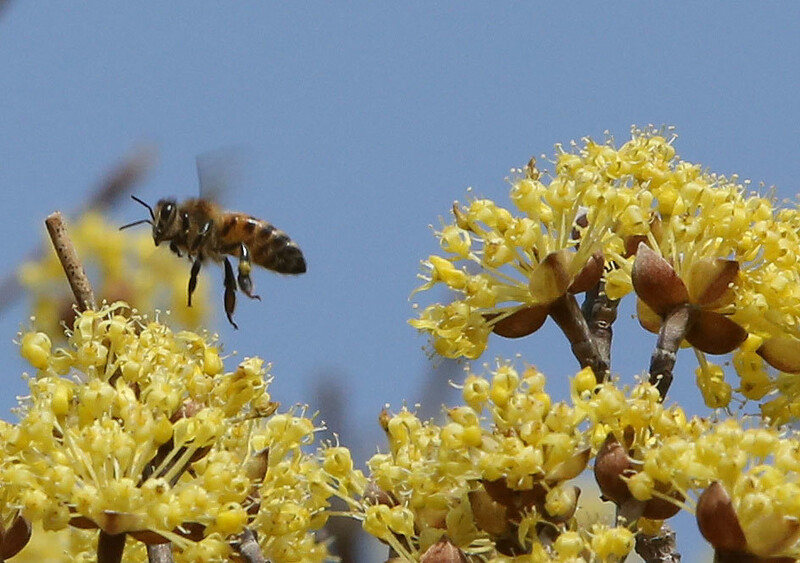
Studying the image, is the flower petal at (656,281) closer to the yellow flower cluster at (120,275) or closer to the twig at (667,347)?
the twig at (667,347)

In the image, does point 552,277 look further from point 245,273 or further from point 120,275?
point 120,275

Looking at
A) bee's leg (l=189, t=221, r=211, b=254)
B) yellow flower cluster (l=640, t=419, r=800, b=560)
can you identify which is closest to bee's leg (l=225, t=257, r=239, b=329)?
bee's leg (l=189, t=221, r=211, b=254)

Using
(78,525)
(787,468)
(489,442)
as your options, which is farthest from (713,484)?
(78,525)

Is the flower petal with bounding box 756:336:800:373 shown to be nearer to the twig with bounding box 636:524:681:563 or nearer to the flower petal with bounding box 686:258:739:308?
the flower petal with bounding box 686:258:739:308

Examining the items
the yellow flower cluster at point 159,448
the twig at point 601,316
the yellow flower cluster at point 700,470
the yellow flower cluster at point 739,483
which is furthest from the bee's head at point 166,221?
the yellow flower cluster at point 739,483

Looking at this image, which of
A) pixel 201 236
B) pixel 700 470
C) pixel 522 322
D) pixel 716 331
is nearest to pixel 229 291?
pixel 201 236

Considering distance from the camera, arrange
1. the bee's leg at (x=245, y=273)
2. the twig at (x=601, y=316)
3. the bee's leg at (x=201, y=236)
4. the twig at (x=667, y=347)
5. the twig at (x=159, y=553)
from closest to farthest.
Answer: the twig at (x=159, y=553), the twig at (x=667, y=347), the twig at (x=601, y=316), the bee's leg at (x=245, y=273), the bee's leg at (x=201, y=236)
